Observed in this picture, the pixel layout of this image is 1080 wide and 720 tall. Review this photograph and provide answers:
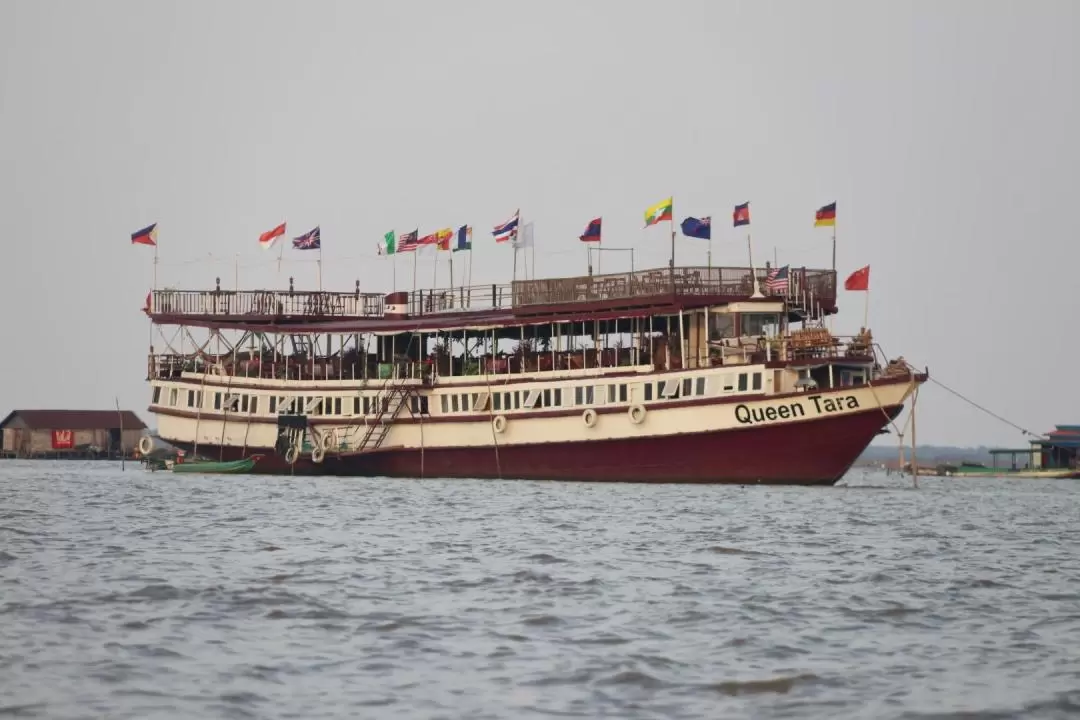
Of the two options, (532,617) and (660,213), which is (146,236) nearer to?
(660,213)

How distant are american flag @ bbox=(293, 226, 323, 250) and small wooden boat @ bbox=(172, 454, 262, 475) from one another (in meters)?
10.7

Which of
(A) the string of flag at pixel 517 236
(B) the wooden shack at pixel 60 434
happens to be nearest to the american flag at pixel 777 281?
(A) the string of flag at pixel 517 236

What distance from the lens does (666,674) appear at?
20.5 m

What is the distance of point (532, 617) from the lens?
24.8 meters

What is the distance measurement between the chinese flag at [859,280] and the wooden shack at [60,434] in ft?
306

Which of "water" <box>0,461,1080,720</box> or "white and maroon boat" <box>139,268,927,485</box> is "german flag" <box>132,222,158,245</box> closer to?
"white and maroon boat" <box>139,268,927,485</box>

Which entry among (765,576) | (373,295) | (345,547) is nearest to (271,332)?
(373,295)

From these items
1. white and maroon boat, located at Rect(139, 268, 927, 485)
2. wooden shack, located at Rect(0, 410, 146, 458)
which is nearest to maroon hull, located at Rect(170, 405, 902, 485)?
white and maroon boat, located at Rect(139, 268, 927, 485)

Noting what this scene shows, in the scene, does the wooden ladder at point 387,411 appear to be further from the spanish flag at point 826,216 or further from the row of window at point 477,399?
the spanish flag at point 826,216

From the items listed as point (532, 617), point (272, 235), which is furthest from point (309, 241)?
point (532, 617)

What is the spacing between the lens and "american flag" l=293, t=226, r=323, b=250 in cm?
8069

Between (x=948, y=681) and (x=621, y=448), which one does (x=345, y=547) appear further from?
(x=621, y=448)

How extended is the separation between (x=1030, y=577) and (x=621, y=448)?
3514 centimetres

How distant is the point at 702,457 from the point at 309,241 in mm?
26057
